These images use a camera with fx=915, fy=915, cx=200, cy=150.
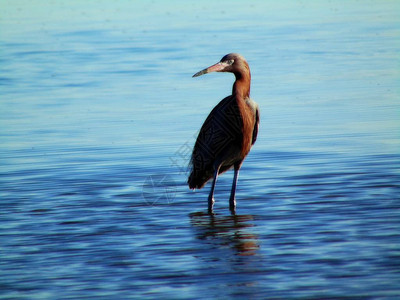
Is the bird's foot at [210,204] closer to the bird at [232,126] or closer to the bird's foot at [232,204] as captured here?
the bird at [232,126]

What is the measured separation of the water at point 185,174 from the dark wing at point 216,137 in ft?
1.35

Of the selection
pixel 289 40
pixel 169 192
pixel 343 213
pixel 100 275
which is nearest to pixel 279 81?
pixel 289 40

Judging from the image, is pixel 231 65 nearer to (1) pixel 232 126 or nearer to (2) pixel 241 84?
(2) pixel 241 84

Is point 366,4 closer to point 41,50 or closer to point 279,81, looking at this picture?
point 41,50

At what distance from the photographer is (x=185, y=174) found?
11.6m

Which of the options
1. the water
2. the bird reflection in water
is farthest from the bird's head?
the bird reflection in water

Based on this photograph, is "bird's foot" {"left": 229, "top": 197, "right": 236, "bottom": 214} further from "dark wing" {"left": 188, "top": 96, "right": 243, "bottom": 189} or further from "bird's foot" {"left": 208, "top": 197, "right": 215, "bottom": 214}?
"dark wing" {"left": 188, "top": 96, "right": 243, "bottom": 189}

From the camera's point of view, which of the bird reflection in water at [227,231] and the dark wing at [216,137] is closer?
the bird reflection in water at [227,231]

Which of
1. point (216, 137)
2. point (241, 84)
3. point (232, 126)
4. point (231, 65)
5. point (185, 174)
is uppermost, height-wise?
point (231, 65)

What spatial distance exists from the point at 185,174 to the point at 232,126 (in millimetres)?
1992

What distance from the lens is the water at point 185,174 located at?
7414mm

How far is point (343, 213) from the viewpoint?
30.1 ft

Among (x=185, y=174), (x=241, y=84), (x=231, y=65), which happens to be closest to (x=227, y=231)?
(x=241, y=84)

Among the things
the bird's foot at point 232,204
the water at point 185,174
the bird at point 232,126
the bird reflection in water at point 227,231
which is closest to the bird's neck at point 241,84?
the bird at point 232,126
